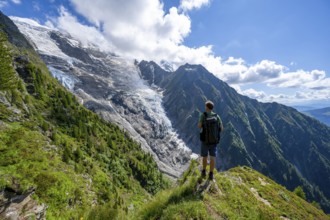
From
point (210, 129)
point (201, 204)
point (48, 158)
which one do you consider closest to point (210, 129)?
point (210, 129)

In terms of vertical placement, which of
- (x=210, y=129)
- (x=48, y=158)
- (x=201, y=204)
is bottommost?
(x=48, y=158)

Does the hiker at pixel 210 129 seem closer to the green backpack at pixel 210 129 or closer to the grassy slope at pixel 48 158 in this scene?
the green backpack at pixel 210 129

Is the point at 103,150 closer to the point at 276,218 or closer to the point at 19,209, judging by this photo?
the point at 19,209

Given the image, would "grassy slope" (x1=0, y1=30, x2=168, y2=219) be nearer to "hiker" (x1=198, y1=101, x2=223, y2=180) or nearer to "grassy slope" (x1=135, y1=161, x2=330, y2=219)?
"grassy slope" (x1=135, y1=161, x2=330, y2=219)

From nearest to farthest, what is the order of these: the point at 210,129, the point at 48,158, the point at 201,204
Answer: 1. the point at 201,204
2. the point at 210,129
3. the point at 48,158

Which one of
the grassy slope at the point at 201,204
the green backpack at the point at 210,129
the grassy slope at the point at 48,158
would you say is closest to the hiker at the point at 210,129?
the green backpack at the point at 210,129

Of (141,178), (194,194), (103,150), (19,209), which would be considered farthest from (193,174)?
(141,178)

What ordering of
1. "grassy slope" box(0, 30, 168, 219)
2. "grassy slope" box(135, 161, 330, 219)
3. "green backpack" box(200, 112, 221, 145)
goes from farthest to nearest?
"grassy slope" box(0, 30, 168, 219) → "green backpack" box(200, 112, 221, 145) → "grassy slope" box(135, 161, 330, 219)

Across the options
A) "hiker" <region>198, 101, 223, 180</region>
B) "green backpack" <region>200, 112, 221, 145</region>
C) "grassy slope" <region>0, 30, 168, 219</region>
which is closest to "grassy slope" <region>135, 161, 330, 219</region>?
"hiker" <region>198, 101, 223, 180</region>

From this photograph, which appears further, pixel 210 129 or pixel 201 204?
pixel 210 129

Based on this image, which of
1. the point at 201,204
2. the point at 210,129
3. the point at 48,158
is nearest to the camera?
the point at 201,204

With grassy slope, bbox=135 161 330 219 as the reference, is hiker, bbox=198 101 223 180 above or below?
above

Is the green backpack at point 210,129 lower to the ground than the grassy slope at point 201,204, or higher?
higher

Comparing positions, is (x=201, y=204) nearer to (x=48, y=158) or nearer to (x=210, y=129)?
(x=210, y=129)
